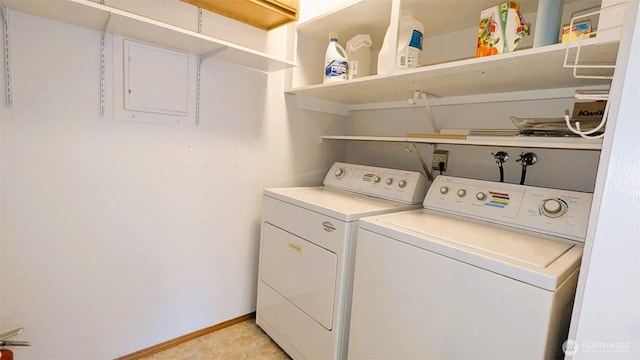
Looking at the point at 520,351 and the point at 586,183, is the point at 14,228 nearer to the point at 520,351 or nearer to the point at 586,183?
the point at 520,351

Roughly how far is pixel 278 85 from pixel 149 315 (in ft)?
5.21

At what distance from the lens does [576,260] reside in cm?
97

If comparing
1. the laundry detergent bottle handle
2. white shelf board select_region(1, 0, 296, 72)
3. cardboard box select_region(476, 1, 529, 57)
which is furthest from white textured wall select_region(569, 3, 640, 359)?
white shelf board select_region(1, 0, 296, 72)

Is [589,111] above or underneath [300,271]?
above

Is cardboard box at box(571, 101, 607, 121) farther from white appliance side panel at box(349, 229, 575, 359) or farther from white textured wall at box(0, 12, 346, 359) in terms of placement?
white textured wall at box(0, 12, 346, 359)

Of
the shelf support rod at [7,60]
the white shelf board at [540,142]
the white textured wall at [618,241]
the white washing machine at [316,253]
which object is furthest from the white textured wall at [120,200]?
the white textured wall at [618,241]

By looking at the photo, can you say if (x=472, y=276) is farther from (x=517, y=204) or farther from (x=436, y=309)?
(x=517, y=204)

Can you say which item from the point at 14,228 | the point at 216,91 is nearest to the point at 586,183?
the point at 216,91

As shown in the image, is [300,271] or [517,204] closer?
[517,204]

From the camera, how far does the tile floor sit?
1.80 meters

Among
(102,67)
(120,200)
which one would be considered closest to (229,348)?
(120,200)

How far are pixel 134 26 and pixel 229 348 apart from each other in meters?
1.79

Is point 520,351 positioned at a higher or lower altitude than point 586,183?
lower

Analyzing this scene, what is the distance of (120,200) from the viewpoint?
5.22 feet
